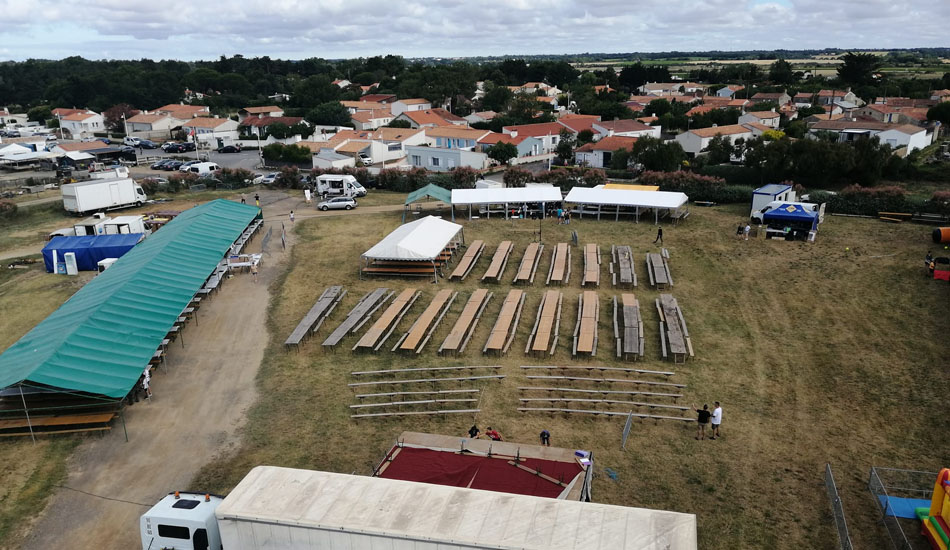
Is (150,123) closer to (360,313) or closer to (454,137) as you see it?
(454,137)

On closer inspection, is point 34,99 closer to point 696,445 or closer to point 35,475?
point 35,475

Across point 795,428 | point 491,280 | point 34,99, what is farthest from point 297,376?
point 34,99

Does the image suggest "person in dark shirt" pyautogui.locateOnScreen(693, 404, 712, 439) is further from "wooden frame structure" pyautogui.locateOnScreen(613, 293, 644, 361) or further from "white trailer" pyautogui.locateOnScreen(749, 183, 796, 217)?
"white trailer" pyautogui.locateOnScreen(749, 183, 796, 217)

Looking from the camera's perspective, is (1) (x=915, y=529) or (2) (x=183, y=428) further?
(2) (x=183, y=428)

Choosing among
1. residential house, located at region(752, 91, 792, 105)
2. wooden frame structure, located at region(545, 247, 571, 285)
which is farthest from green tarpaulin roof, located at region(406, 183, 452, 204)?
residential house, located at region(752, 91, 792, 105)

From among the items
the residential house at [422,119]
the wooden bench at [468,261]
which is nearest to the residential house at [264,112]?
the residential house at [422,119]

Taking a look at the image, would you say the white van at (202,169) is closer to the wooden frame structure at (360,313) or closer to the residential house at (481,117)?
the wooden frame structure at (360,313)
